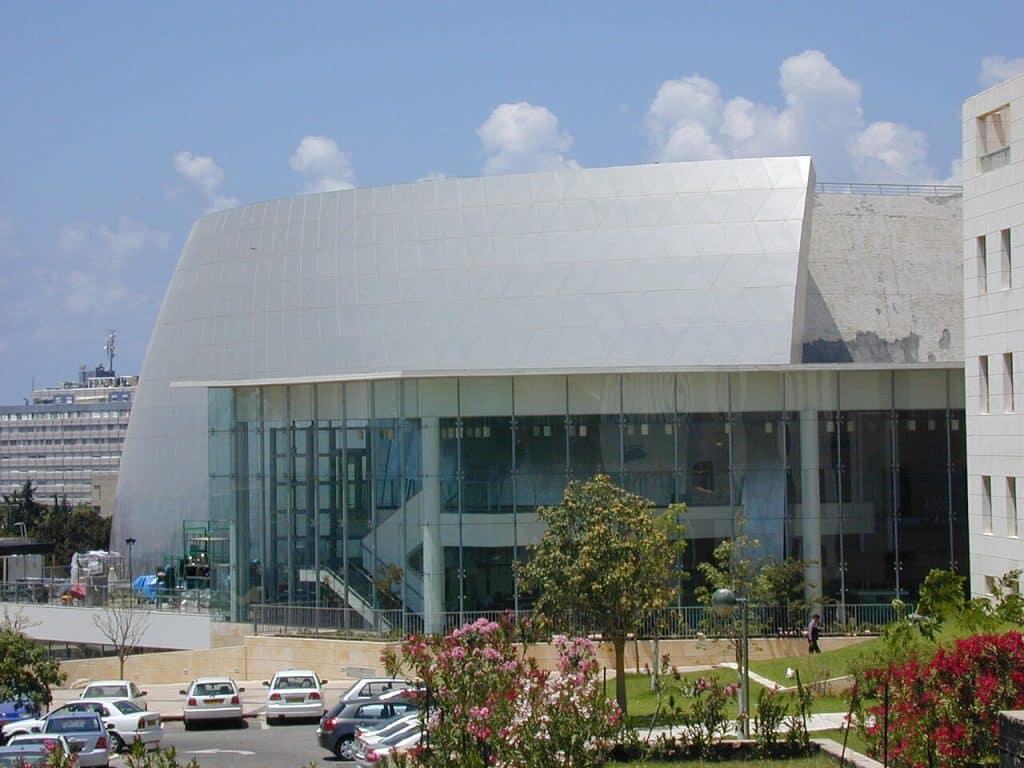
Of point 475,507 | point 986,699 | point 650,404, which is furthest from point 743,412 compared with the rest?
point 986,699

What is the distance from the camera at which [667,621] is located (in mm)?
44594

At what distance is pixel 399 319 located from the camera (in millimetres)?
53500

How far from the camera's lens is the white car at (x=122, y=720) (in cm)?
3434

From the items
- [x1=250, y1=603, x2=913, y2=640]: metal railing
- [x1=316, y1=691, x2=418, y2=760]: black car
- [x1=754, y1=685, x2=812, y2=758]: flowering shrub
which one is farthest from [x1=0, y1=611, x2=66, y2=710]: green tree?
[x1=754, y1=685, x2=812, y2=758]: flowering shrub

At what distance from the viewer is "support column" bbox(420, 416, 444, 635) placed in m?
46.9

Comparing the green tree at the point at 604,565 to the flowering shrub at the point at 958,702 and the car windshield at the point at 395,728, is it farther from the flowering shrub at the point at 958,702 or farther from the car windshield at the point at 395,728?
the flowering shrub at the point at 958,702

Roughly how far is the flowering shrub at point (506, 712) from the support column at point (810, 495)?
2628 centimetres

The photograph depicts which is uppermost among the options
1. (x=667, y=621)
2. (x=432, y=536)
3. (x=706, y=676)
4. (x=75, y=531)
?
(x=432, y=536)

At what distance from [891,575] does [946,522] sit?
7.84ft

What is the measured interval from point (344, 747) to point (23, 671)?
33.9 feet

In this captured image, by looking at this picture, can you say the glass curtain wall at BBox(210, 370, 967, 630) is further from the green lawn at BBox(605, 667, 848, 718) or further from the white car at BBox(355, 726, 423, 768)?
the white car at BBox(355, 726, 423, 768)

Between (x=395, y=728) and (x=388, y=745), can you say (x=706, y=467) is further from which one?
(x=388, y=745)

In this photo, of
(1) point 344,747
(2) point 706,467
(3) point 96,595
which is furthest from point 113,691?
(3) point 96,595

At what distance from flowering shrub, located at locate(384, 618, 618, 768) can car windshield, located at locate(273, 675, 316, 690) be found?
1871cm
